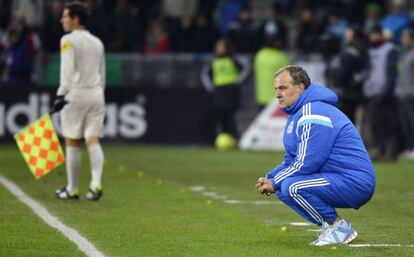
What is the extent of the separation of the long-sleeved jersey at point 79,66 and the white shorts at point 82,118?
0.09 m

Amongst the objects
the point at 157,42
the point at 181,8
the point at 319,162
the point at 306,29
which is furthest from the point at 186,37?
the point at 319,162

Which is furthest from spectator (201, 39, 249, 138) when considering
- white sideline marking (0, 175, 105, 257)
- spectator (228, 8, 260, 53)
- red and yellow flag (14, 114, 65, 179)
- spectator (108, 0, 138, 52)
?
red and yellow flag (14, 114, 65, 179)

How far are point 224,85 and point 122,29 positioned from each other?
2838 mm

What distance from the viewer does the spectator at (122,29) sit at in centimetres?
2600

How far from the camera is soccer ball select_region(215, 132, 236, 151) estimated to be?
79.9ft

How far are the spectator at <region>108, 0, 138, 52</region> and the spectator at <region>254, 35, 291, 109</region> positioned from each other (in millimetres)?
2916

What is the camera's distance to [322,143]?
10141 millimetres

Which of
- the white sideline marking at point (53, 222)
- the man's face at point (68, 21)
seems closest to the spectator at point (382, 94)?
the white sideline marking at point (53, 222)

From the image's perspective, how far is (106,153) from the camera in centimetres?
2270

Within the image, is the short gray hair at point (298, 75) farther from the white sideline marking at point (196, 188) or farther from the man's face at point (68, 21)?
the white sideline marking at point (196, 188)

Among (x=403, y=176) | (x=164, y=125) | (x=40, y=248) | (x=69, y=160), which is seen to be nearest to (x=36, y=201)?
(x=69, y=160)

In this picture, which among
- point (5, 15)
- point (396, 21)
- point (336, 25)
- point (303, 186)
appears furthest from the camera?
point (336, 25)

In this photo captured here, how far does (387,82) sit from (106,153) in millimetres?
4961

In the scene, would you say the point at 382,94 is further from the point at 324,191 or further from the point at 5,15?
the point at 324,191
